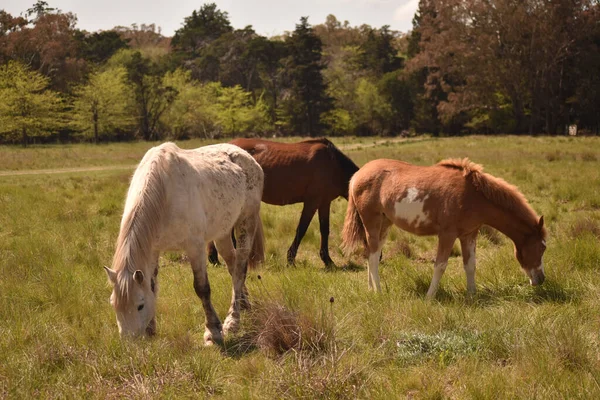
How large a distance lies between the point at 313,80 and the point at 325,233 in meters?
49.1

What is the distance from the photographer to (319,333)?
4.37m

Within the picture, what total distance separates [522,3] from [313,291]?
Result: 42.4 metres

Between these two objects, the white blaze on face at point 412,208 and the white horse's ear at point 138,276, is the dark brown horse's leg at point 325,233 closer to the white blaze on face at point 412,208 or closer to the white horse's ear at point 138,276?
the white blaze on face at point 412,208

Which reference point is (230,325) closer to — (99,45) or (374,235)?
(374,235)

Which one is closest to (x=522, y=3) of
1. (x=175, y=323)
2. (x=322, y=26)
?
(x=175, y=323)

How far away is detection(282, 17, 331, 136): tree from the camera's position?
5478 cm

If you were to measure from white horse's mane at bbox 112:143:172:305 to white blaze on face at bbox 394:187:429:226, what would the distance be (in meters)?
2.91

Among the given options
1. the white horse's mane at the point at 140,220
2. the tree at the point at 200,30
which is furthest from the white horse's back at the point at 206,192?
the tree at the point at 200,30

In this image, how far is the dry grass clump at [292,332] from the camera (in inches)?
172

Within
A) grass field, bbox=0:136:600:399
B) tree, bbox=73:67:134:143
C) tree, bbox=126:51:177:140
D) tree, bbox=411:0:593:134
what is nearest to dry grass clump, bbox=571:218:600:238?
grass field, bbox=0:136:600:399

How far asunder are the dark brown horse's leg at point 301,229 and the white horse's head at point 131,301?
4002mm

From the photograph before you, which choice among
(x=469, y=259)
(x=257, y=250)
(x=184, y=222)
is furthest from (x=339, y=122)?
(x=184, y=222)

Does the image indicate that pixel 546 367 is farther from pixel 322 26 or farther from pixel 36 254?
pixel 322 26

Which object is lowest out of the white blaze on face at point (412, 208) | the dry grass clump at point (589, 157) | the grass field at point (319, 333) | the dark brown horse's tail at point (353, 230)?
the grass field at point (319, 333)
